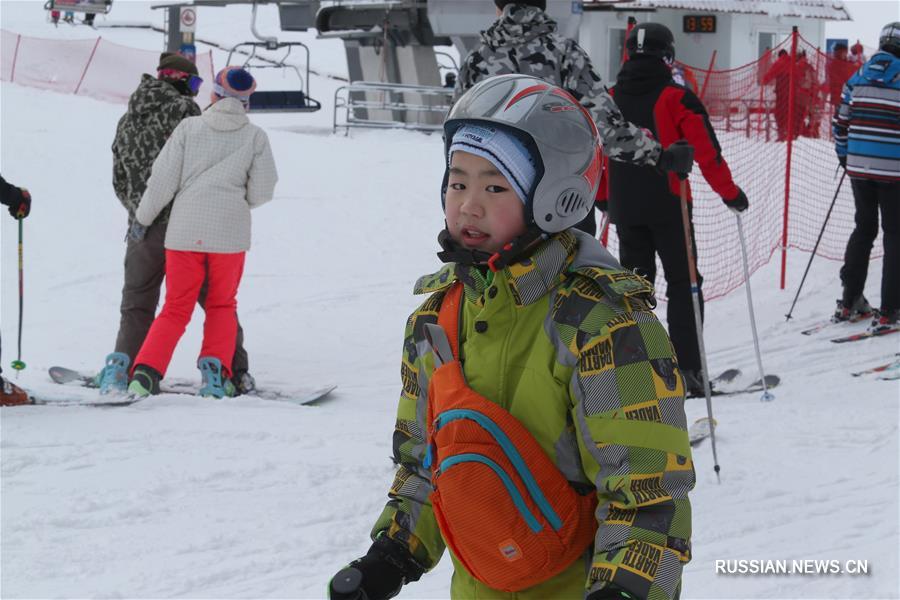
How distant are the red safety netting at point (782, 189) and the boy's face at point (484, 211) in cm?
784

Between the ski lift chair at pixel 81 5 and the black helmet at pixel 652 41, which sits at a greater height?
the ski lift chair at pixel 81 5

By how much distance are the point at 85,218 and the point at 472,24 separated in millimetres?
11051

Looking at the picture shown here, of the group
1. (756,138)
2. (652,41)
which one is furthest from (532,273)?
(756,138)

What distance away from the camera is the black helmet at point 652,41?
608 centimetres

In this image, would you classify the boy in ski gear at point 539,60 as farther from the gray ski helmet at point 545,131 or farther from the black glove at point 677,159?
the gray ski helmet at point 545,131

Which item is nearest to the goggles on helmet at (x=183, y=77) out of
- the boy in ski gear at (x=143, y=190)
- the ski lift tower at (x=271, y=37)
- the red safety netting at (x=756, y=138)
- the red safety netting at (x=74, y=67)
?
the boy in ski gear at (x=143, y=190)

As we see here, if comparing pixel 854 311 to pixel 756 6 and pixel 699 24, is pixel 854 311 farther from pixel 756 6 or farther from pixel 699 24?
pixel 699 24

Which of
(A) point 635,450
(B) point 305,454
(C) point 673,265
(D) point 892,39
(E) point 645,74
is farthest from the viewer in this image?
(D) point 892,39

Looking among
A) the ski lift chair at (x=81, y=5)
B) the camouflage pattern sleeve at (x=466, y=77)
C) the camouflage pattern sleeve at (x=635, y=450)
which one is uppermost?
the ski lift chair at (x=81, y=5)

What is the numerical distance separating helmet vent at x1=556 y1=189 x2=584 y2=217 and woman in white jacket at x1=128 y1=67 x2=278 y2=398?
186 inches

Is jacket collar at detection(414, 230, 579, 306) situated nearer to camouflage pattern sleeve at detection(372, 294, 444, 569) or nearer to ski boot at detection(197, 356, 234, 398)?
camouflage pattern sleeve at detection(372, 294, 444, 569)

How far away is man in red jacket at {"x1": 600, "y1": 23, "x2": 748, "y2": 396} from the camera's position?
6.14 m

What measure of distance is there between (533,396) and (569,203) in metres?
0.39

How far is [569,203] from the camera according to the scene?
2.09 metres
